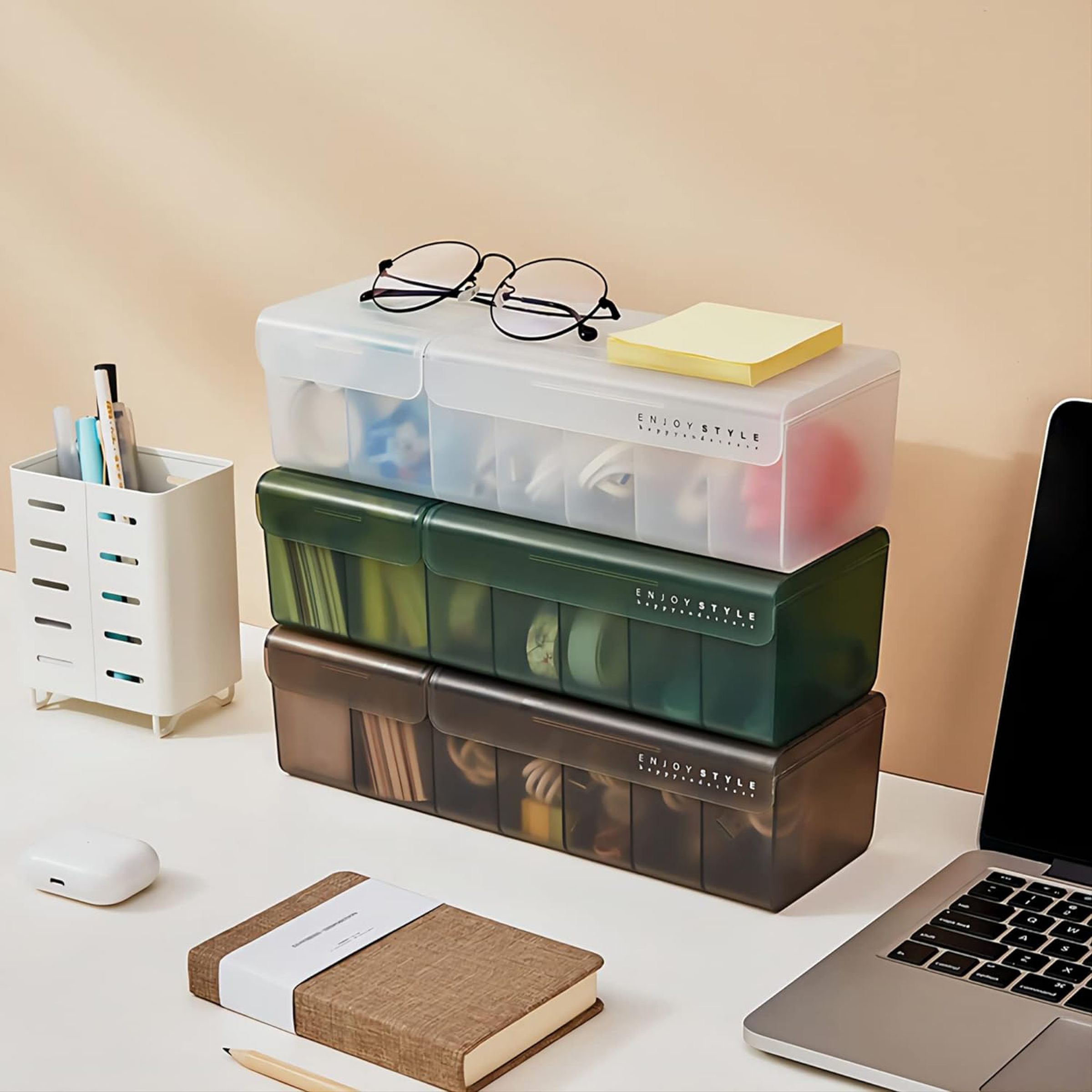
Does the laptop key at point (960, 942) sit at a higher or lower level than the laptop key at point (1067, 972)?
lower

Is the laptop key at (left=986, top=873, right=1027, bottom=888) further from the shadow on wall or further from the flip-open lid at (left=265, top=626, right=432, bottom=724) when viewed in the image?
the flip-open lid at (left=265, top=626, right=432, bottom=724)

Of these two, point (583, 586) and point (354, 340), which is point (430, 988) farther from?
point (354, 340)

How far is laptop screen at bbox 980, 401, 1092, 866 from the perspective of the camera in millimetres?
1009

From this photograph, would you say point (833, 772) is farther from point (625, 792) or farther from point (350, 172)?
point (350, 172)

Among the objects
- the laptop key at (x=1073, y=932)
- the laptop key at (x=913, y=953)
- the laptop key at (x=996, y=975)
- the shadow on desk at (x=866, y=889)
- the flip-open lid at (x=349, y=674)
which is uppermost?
the flip-open lid at (x=349, y=674)

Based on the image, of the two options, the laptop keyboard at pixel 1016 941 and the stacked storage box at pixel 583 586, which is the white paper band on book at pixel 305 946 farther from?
the laptop keyboard at pixel 1016 941

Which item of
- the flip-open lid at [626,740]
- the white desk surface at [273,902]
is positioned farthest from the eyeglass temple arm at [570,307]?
the white desk surface at [273,902]

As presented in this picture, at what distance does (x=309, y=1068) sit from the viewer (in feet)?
2.77

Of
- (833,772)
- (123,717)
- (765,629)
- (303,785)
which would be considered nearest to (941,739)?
(833,772)

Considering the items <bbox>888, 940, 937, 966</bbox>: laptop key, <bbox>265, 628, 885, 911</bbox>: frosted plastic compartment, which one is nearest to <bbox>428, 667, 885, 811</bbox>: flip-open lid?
<bbox>265, 628, 885, 911</bbox>: frosted plastic compartment

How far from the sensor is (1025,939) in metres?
0.92

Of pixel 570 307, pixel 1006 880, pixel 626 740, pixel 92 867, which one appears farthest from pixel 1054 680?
pixel 92 867

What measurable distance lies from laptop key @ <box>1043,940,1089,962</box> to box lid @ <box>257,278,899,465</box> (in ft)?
1.01

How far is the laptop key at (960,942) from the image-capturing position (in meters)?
0.91
